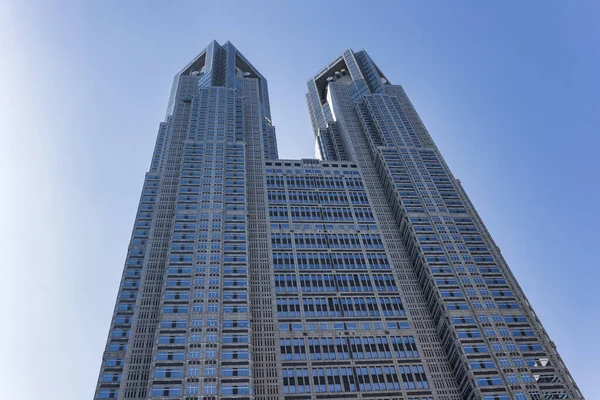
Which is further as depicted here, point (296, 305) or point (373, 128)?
point (373, 128)

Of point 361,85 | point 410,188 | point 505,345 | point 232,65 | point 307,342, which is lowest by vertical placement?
point 505,345

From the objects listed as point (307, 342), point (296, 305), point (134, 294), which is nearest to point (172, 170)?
point (134, 294)

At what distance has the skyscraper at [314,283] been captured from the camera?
285 feet

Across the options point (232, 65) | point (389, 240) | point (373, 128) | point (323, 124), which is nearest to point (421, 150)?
point (373, 128)

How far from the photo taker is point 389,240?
118 m

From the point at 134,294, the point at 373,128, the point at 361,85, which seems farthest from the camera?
the point at 361,85

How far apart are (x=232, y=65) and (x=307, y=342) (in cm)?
11308

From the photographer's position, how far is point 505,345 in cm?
9131

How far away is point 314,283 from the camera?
105812 millimetres

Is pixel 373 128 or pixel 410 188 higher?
pixel 373 128

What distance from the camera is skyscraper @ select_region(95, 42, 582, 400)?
86.8 m

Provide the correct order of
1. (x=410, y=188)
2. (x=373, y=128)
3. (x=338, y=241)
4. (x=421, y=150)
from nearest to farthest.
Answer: (x=338, y=241) → (x=410, y=188) → (x=421, y=150) → (x=373, y=128)

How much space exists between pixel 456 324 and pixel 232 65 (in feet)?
391

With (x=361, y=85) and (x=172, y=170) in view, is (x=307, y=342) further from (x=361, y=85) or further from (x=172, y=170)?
(x=361, y=85)
